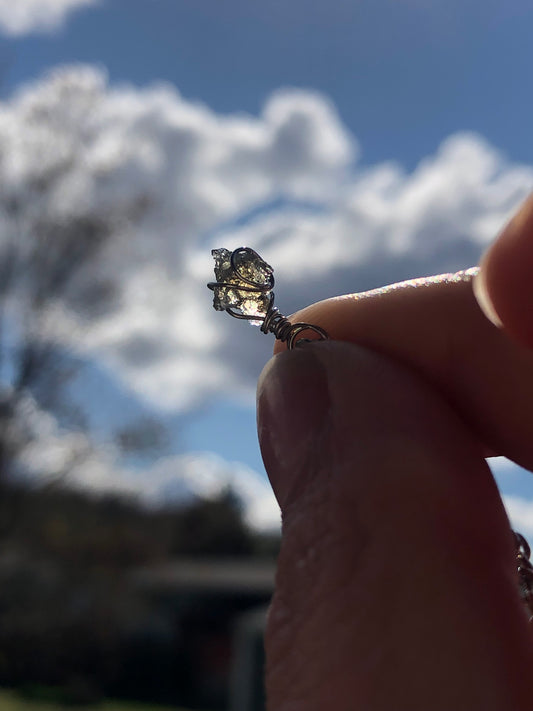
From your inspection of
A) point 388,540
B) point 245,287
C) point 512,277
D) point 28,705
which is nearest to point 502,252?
point 512,277

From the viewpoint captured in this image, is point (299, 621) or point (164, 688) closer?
point (299, 621)

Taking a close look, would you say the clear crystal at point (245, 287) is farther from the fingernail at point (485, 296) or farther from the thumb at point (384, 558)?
the fingernail at point (485, 296)

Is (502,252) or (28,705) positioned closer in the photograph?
(502,252)

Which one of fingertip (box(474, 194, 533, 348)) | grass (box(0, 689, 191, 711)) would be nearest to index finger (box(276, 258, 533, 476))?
fingertip (box(474, 194, 533, 348))

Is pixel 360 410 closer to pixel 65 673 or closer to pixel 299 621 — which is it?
pixel 299 621

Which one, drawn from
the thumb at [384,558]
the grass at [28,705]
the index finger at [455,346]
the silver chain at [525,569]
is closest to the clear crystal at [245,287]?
the index finger at [455,346]

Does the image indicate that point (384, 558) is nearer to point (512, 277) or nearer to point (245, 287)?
point (512, 277)

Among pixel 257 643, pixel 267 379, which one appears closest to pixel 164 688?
pixel 257 643
